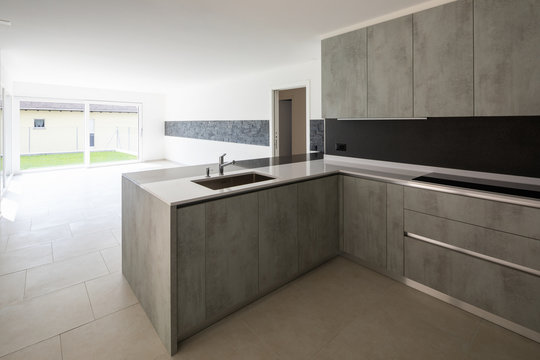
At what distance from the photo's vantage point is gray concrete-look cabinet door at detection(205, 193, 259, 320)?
1.84 metres

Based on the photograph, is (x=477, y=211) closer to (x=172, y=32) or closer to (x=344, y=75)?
(x=344, y=75)

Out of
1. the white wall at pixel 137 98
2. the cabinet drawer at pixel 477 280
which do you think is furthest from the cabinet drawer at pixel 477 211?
the white wall at pixel 137 98

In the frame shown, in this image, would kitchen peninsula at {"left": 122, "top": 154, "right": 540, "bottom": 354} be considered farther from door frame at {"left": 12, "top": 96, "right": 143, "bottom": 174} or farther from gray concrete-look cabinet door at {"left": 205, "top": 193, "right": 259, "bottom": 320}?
door frame at {"left": 12, "top": 96, "right": 143, "bottom": 174}

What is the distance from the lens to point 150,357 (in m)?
1.66

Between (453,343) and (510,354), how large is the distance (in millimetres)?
297

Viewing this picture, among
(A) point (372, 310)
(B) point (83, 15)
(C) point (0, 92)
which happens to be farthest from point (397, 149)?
(C) point (0, 92)

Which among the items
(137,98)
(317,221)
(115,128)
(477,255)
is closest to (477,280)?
(477,255)

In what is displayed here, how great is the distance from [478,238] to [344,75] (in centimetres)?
203

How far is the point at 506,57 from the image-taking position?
2061 millimetres

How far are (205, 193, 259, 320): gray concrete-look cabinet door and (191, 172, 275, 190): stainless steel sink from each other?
0.49 metres

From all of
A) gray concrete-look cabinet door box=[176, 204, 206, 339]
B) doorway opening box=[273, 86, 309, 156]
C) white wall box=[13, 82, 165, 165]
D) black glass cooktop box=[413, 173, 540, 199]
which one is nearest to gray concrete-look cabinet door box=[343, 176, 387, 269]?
black glass cooktop box=[413, 173, 540, 199]

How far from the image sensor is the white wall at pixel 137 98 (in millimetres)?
7590

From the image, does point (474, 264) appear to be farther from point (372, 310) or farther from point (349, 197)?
point (349, 197)

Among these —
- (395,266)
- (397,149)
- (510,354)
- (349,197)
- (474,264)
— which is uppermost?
(397,149)
